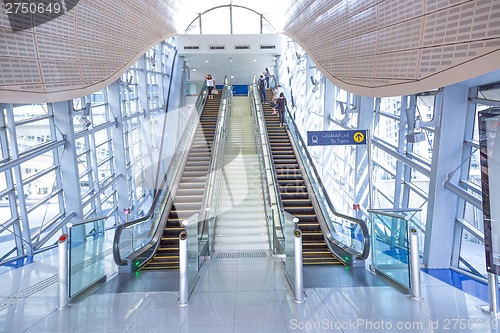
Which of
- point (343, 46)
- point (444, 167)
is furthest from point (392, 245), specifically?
point (343, 46)

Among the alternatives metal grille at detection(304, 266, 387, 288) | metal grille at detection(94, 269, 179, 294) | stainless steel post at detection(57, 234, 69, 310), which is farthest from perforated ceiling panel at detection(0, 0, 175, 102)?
metal grille at detection(304, 266, 387, 288)

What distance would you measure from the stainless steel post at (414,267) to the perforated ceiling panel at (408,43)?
2161mm

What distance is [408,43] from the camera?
6.17 m

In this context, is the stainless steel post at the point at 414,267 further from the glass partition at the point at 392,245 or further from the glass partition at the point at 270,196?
the glass partition at the point at 270,196

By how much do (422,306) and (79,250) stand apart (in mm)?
4981

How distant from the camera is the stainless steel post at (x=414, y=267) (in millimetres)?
5547

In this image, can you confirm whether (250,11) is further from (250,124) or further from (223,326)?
(223,326)

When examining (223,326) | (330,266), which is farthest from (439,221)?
(223,326)

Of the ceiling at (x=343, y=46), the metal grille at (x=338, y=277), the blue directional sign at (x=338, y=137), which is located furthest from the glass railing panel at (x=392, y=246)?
the blue directional sign at (x=338, y=137)

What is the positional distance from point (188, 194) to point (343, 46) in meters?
5.85

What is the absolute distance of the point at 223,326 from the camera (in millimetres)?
4699

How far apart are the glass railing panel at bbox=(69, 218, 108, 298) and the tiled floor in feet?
1.31

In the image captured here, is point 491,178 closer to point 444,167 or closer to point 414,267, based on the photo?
point 414,267

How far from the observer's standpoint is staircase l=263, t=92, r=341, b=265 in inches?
336
